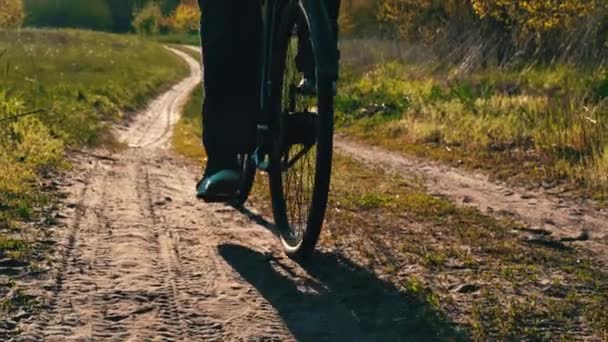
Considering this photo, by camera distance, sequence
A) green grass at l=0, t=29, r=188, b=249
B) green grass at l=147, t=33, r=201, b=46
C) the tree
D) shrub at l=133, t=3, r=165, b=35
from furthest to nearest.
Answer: green grass at l=147, t=33, r=201, b=46, shrub at l=133, t=3, r=165, b=35, the tree, green grass at l=0, t=29, r=188, b=249

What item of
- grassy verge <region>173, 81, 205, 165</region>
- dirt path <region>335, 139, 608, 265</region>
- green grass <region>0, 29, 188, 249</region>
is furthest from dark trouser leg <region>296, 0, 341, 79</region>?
grassy verge <region>173, 81, 205, 165</region>

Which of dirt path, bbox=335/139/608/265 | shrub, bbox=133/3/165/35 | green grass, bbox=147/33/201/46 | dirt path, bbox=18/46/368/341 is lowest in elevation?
green grass, bbox=147/33/201/46

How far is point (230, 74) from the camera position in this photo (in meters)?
3.40

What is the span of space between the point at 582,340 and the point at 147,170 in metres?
3.72

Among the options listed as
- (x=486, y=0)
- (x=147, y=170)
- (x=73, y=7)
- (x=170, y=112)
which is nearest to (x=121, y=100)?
(x=170, y=112)

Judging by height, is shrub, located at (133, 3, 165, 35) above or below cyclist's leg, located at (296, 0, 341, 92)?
below

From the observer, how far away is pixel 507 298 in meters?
2.61

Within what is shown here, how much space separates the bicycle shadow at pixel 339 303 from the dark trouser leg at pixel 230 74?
493 mm

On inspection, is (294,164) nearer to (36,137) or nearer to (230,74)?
(230,74)

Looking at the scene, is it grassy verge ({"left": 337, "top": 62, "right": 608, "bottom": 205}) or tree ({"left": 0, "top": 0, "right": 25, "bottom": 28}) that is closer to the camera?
grassy verge ({"left": 337, "top": 62, "right": 608, "bottom": 205})

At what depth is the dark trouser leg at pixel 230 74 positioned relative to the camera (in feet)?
11.0

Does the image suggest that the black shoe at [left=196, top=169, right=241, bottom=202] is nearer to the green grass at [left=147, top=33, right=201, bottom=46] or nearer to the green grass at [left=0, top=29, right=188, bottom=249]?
the green grass at [left=0, top=29, right=188, bottom=249]

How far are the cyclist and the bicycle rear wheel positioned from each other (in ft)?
0.29

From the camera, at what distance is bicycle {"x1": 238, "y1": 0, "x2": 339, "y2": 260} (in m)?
3.03
